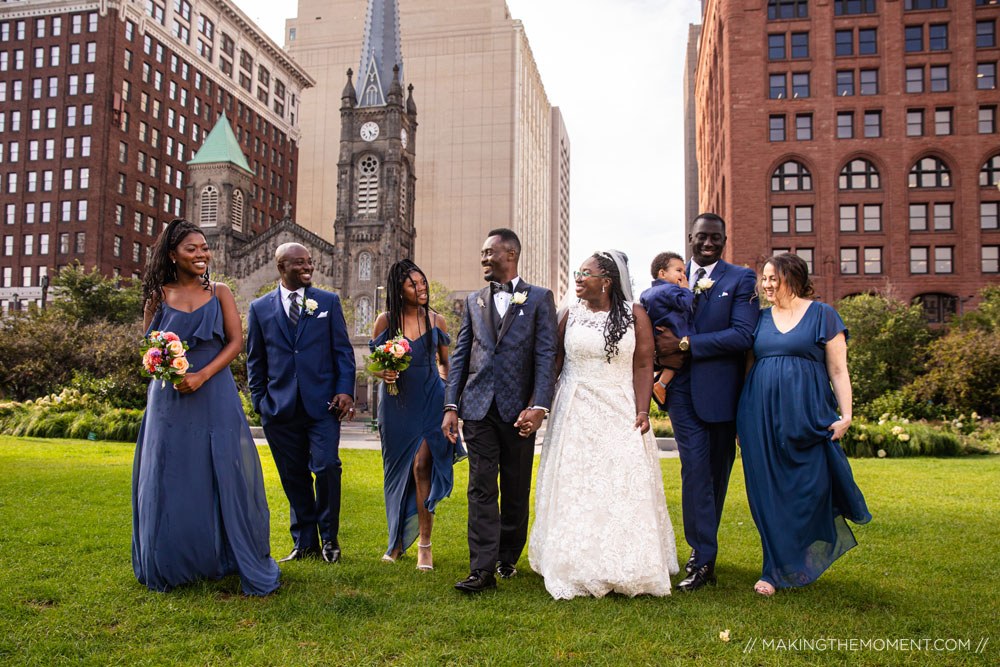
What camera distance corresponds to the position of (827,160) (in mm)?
60906

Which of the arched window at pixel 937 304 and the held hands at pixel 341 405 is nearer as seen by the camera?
the held hands at pixel 341 405

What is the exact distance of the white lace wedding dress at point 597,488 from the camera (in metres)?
5.42

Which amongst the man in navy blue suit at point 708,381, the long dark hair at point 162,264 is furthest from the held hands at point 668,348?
the long dark hair at point 162,264

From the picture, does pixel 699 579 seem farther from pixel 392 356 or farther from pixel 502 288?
pixel 392 356

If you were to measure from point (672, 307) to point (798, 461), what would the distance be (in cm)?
152

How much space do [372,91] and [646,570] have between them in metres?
75.6

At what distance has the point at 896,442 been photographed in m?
18.4

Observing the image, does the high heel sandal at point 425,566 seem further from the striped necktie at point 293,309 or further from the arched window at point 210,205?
the arched window at point 210,205

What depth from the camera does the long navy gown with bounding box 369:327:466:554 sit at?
6.84 m

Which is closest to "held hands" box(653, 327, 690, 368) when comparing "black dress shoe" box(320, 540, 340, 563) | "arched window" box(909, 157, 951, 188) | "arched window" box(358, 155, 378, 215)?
"black dress shoe" box(320, 540, 340, 563)

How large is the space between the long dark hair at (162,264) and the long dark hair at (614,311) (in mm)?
3011

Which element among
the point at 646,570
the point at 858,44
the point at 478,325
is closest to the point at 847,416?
the point at 646,570

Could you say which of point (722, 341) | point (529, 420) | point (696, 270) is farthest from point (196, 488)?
point (696, 270)

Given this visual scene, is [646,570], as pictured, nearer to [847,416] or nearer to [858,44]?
[847,416]
